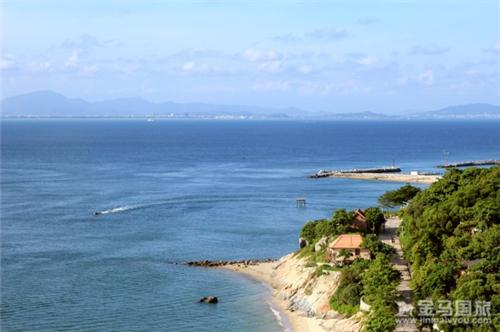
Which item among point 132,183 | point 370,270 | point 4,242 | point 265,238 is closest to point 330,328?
point 370,270

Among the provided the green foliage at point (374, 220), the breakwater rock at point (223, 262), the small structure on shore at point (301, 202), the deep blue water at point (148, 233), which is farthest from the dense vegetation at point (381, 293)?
the small structure on shore at point (301, 202)

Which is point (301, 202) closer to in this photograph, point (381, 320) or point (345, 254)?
point (345, 254)

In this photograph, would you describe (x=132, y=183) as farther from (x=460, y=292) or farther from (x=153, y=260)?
(x=460, y=292)

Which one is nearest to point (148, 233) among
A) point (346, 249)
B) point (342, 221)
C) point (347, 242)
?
point (342, 221)

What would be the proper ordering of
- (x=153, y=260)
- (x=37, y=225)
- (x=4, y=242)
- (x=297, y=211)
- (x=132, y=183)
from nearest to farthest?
(x=153, y=260) < (x=4, y=242) < (x=37, y=225) < (x=297, y=211) < (x=132, y=183)

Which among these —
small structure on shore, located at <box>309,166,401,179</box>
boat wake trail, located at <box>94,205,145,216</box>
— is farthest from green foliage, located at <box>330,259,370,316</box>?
small structure on shore, located at <box>309,166,401,179</box>

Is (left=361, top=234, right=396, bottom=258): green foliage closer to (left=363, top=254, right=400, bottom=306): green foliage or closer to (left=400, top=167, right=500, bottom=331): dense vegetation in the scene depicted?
(left=400, top=167, right=500, bottom=331): dense vegetation
